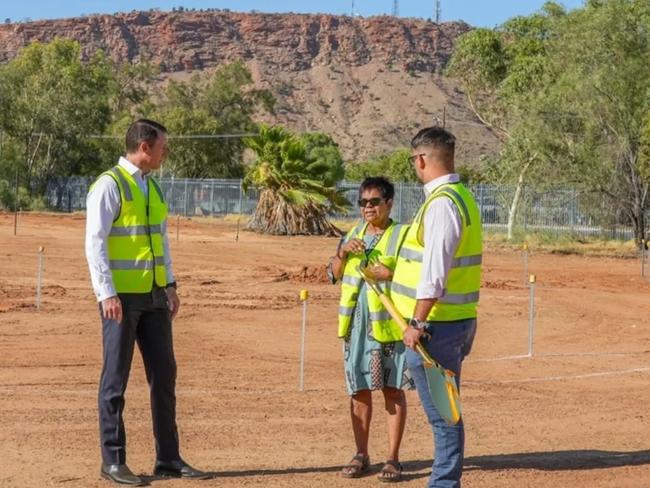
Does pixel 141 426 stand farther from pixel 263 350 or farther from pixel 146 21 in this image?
pixel 146 21

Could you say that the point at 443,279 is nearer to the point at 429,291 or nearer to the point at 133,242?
the point at 429,291

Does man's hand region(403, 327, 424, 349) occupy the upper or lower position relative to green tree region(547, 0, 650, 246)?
lower

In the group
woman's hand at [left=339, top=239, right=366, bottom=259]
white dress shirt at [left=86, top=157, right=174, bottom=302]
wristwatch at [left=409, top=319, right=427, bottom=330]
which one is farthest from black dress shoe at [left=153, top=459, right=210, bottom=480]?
wristwatch at [left=409, top=319, right=427, bottom=330]

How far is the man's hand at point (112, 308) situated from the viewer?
7961 mm

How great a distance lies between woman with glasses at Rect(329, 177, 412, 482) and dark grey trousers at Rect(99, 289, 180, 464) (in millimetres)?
1132

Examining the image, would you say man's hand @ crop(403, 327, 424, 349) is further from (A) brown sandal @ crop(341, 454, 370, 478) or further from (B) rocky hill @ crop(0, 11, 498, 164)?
(B) rocky hill @ crop(0, 11, 498, 164)

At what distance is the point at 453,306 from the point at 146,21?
166 metres

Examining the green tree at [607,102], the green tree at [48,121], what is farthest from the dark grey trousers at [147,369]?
the green tree at [48,121]

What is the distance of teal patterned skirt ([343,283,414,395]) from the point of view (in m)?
8.48

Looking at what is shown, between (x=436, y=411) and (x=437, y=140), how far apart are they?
1.44 m

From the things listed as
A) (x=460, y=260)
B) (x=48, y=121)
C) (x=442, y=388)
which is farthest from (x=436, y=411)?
(x=48, y=121)

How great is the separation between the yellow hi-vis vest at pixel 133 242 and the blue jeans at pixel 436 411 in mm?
1870

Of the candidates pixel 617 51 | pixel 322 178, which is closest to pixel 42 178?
pixel 322 178

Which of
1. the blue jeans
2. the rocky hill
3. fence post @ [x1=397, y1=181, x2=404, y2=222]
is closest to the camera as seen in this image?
the blue jeans
